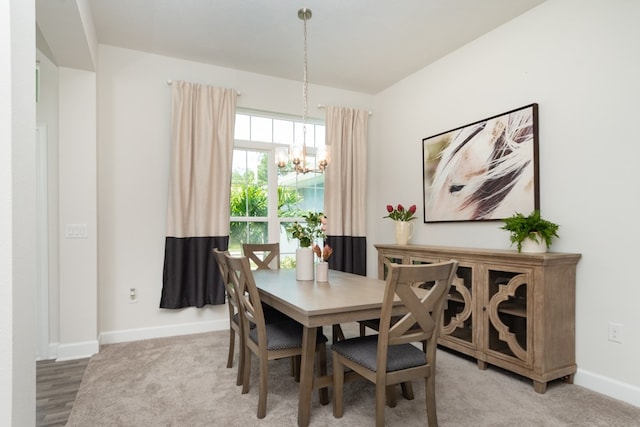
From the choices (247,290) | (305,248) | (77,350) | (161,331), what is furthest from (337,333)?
(77,350)

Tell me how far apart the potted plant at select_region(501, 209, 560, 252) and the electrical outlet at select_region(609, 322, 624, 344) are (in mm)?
606

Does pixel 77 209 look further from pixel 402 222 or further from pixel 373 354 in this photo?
pixel 402 222

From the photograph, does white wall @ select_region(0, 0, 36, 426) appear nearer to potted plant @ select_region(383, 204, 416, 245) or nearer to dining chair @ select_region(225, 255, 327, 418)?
dining chair @ select_region(225, 255, 327, 418)

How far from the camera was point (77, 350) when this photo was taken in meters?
3.12

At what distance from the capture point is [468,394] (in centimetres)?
240

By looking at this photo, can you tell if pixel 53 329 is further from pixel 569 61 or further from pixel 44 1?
pixel 569 61

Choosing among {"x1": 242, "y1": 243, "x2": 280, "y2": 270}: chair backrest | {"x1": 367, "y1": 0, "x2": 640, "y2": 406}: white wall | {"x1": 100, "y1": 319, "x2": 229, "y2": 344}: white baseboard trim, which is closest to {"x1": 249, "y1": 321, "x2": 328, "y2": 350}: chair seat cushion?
{"x1": 242, "y1": 243, "x2": 280, "y2": 270}: chair backrest

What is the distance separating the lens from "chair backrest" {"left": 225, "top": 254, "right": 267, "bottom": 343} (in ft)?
6.95

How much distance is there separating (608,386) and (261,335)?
225cm


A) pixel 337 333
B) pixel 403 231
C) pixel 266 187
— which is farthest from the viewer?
pixel 266 187

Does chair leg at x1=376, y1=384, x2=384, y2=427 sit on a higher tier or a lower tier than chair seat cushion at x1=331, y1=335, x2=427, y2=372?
lower

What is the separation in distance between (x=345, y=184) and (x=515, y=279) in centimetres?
233

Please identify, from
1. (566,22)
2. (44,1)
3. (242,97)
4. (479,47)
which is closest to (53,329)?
(44,1)

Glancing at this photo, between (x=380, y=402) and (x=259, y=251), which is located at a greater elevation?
(x=259, y=251)
